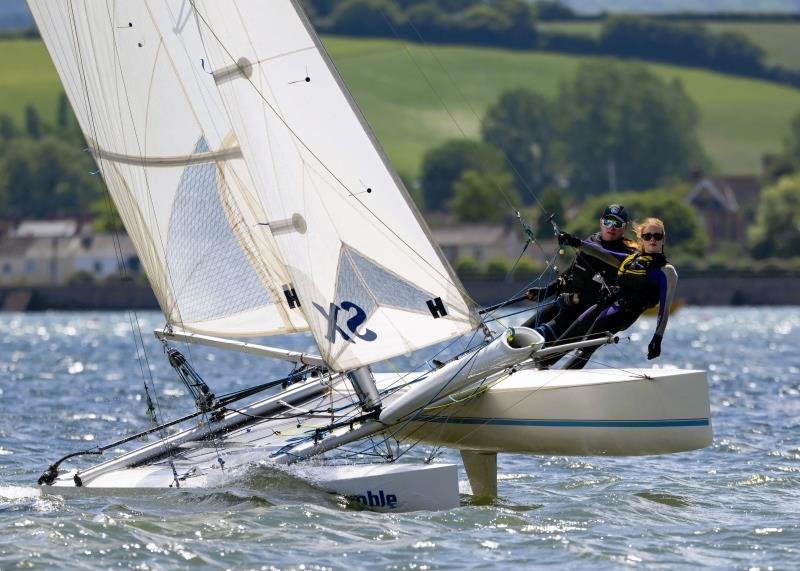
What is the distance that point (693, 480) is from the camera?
13.3 metres

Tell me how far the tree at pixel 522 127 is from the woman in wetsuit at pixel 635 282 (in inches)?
4898

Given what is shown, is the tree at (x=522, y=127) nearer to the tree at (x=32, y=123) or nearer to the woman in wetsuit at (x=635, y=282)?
the tree at (x=32, y=123)

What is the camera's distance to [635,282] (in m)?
12.0

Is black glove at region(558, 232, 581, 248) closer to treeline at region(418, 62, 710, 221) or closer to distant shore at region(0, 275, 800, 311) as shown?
distant shore at region(0, 275, 800, 311)

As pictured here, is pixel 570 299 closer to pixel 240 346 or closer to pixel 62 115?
pixel 240 346

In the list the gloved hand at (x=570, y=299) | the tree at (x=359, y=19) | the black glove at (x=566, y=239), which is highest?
the tree at (x=359, y=19)

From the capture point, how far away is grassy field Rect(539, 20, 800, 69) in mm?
157500

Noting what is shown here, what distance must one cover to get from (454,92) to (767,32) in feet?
110

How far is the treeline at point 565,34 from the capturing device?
157m

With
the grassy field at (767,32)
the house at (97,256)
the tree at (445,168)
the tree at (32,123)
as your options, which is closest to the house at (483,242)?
the house at (97,256)

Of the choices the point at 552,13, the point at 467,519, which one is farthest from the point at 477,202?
the point at 467,519

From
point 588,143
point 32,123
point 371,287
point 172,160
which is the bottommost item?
point 588,143

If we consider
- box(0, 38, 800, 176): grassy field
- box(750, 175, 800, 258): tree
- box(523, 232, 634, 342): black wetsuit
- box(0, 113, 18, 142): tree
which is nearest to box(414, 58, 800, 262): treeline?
box(0, 38, 800, 176): grassy field

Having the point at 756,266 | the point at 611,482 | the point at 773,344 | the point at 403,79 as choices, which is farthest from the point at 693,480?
the point at 403,79
